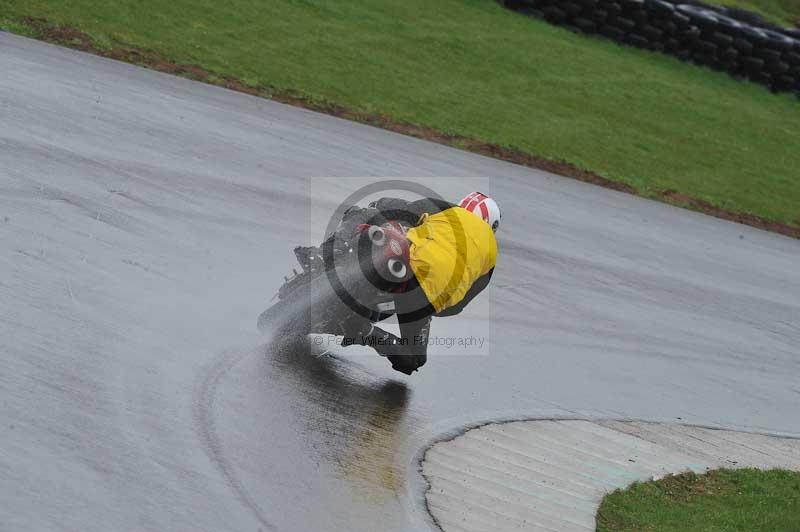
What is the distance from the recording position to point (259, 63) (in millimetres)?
18734

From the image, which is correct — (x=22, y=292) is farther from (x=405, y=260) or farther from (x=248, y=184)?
(x=248, y=184)

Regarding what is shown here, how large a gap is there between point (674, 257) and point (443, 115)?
549 cm

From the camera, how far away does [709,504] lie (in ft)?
25.6

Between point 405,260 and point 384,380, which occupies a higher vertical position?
point 405,260

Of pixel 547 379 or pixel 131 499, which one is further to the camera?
pixel 547 379

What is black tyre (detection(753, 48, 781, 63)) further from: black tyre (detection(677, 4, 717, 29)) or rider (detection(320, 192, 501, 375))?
rider (detection(320, 192, 501, 375))

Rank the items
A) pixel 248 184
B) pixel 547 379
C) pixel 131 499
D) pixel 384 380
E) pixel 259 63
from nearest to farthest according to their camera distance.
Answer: pixel 131 499 → pixel 384 380 → pixel 547 379 → pixel 248 184 → pixel 259 63

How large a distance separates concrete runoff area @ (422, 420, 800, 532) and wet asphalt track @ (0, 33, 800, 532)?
23cm

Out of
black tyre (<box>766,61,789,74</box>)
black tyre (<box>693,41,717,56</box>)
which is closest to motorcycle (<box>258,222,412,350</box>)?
black tyre (<box>693,41,717,56</box>)

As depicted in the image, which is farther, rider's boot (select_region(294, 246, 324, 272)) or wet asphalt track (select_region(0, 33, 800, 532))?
rider's boot (select_region(294, 246, 324, 272))

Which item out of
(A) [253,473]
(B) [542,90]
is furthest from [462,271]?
(B) [542,90]

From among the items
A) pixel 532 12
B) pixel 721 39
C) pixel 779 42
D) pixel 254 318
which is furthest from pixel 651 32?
pixel 254 318

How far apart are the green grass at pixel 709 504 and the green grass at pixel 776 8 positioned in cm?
2639

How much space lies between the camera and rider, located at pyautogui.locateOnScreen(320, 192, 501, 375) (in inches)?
308
